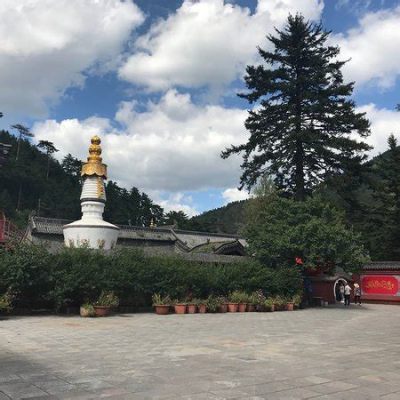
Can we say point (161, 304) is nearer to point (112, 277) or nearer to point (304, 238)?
point (112, 277)

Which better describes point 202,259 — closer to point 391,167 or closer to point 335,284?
point 335,284

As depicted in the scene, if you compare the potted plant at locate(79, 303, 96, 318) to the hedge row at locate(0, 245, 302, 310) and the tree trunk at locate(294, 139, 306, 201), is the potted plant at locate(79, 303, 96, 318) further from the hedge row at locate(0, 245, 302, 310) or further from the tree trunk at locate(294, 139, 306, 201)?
the tree trunk at locate(294, 139, 306, 201)

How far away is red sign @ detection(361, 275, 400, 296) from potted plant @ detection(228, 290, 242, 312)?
47.6 feet

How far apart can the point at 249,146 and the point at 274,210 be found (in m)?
8.46

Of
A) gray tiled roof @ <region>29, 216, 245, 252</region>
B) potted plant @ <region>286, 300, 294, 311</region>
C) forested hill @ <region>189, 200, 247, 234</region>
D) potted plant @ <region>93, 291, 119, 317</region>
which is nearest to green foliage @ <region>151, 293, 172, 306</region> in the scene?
potted plant @ <region>93, 291, 119, 317</region>

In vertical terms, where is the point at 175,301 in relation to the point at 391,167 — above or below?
below

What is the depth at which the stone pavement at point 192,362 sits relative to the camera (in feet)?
19.2

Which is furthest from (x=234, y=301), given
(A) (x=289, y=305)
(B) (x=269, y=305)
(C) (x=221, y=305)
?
(A) (x=289, y=305)

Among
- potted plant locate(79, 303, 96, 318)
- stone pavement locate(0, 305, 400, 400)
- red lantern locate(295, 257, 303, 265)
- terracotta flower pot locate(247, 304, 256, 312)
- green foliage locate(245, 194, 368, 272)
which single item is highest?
green foliage locate(245, 194, 368, 272)

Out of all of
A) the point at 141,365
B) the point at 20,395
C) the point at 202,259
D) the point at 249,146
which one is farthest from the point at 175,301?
the point at 249,146

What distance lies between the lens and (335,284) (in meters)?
31.7

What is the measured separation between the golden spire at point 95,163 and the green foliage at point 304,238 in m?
8.37

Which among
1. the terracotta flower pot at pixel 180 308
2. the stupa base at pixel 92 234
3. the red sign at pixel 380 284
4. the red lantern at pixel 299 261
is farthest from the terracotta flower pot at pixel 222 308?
the red sign at pixel 380 284

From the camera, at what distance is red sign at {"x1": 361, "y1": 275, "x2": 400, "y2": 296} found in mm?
30020
